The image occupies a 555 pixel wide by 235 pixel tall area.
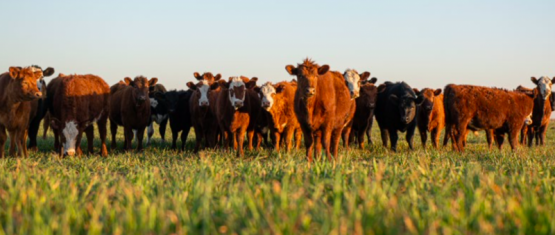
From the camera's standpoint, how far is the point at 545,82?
17.3 m

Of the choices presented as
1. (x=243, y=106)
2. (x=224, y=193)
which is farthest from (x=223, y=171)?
(x=243, y=106)

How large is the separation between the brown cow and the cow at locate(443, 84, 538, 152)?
9.01m

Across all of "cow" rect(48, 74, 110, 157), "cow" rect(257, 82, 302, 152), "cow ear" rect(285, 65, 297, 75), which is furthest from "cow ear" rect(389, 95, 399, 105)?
"cow" rect(48, 74, 110, 157)

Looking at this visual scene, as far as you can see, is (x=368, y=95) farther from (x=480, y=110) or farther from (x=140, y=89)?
(x=140, y=89)

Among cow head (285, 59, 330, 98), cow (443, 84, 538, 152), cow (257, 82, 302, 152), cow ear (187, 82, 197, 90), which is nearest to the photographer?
cow head (285, 59, 330, 98)

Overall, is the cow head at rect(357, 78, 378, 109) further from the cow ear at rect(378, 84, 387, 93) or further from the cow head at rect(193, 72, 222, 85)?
the cow head at rect(193, 72, 222, 85)

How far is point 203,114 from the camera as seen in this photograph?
46.9 feet

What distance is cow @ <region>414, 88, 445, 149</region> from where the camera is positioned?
14.5m

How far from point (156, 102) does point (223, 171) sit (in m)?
11.3

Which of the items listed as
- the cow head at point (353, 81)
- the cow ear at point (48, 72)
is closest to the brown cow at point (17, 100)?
the cow ear at point (48, 72)

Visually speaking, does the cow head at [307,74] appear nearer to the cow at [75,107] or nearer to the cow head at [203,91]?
the cow head at [203,91]

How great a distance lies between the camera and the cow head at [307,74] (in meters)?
9.58

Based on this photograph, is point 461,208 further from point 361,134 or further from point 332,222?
point 361,134

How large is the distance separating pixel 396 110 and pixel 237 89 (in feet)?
14.7
